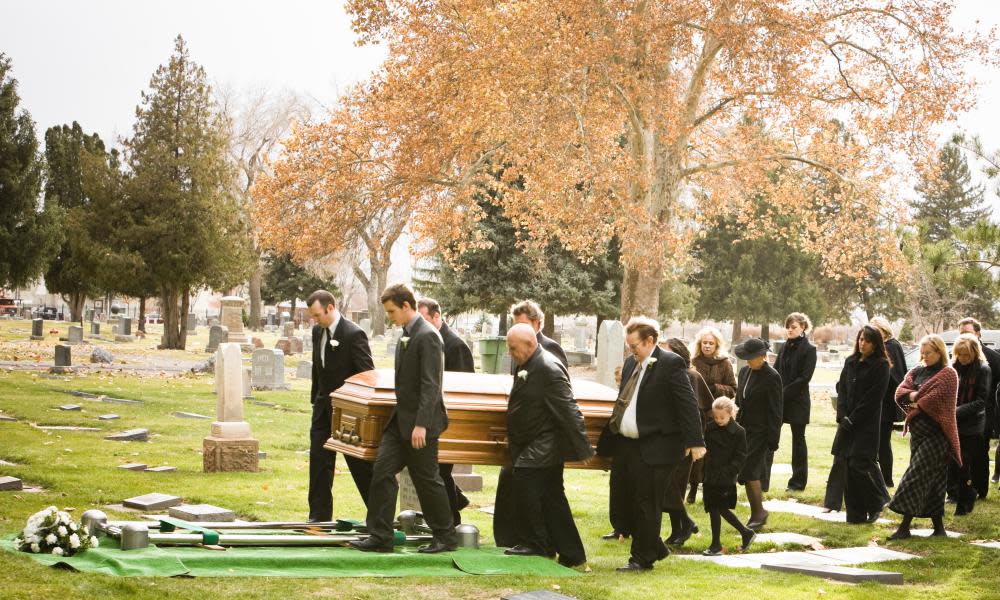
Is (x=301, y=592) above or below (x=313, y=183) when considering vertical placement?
below

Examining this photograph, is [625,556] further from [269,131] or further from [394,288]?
[269,131]

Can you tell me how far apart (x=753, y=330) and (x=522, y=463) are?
60782 millimetres

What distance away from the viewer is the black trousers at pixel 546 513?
24.4ft

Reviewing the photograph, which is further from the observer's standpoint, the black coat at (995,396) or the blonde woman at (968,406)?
the black coat at (995,396)

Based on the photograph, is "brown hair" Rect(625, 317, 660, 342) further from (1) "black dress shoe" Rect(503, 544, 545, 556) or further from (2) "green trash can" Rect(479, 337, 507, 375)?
(2) "green trash can" Rect(479, 337, 507, 375)

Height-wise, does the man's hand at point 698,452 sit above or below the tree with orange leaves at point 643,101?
below

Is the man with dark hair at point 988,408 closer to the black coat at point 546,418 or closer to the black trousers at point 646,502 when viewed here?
the black trousers at point 646,502

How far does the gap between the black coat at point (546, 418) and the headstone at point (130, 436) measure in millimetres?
8271

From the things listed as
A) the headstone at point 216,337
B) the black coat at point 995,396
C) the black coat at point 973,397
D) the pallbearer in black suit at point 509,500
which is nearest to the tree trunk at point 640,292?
the black coat at point 995,396

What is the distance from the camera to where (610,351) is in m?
16.5

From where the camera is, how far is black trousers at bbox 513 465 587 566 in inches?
293

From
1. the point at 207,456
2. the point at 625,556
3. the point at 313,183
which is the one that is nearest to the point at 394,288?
the point at 625,556

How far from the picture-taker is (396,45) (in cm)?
2227

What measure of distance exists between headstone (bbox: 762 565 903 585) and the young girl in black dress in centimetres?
85
